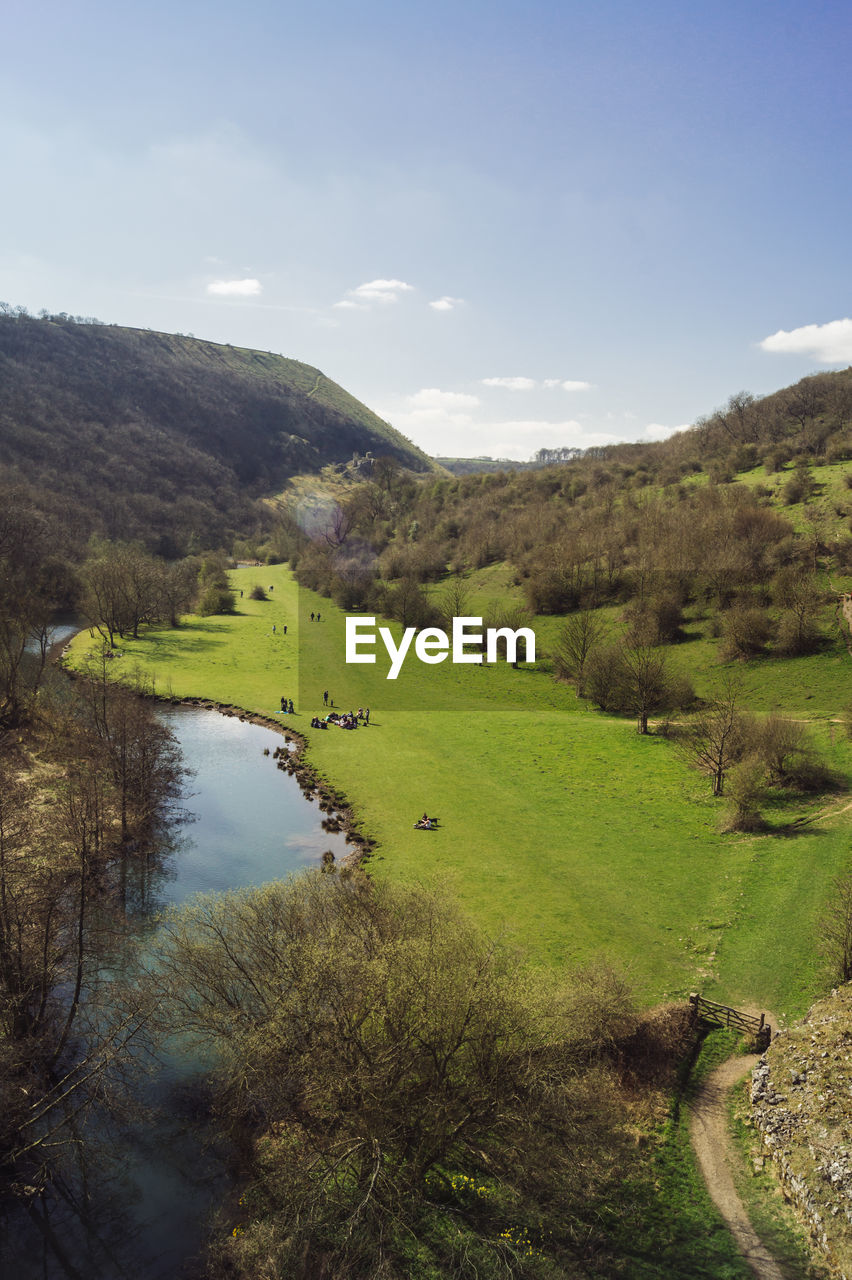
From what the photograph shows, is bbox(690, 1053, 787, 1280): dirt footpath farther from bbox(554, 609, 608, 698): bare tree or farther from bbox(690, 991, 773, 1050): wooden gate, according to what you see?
bbox(554, 609, 608, 698): bare tree

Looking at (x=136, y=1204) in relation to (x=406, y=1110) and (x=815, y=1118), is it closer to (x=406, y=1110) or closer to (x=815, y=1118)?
(x=406, y=1110)

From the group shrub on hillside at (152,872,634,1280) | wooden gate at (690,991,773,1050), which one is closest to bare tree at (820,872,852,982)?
wooden gate at (690,991,773,1050)

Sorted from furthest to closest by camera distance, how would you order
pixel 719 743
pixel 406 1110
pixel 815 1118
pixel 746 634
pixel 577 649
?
pixel 577 649 < pixel 746 634 < pixel 719 743 < pixel 815 1118 < pixel 406 1110

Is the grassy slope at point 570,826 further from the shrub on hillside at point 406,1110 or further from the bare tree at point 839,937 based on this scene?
the shrub on hillside at point 406,1110

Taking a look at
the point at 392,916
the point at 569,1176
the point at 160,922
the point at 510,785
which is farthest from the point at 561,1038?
the point at 510,785

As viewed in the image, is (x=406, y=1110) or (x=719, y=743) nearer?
(x=406, y=1110)

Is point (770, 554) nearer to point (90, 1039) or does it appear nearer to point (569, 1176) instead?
point (569, 1176)
